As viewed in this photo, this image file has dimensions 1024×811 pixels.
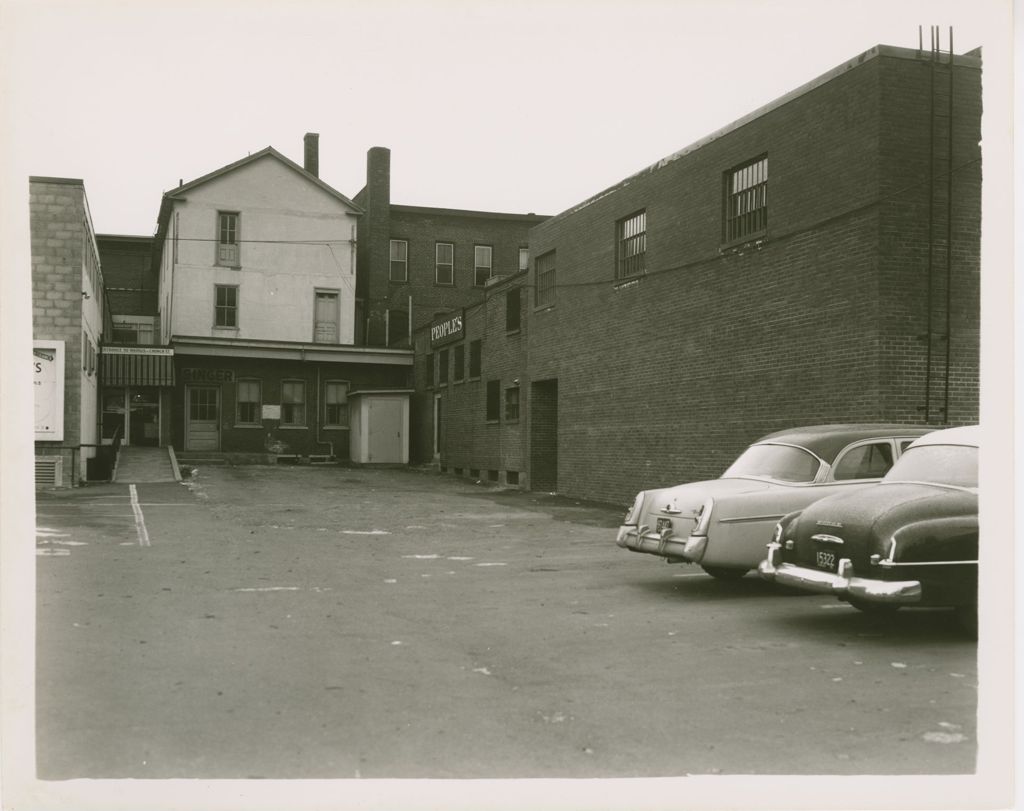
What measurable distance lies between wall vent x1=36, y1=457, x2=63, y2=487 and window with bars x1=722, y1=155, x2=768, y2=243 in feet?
43.4

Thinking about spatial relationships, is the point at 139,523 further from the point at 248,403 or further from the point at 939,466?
the point at 248,403

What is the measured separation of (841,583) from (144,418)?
31.6 metres

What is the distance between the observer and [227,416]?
35.6 metres

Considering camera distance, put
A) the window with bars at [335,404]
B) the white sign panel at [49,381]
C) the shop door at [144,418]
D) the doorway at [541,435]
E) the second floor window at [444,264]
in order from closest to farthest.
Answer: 1. the white sign panel at [49,381]
2. the doorway at [541,435]
3. the shop door at [144,418]
4. the window with bars at [335,404]
5. the second floor window at [444,264]

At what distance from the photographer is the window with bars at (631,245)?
761 inches

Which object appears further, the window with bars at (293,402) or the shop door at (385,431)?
the window with bars at (293,402)

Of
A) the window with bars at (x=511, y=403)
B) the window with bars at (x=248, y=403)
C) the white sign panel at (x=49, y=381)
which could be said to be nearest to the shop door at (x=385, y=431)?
the window with bars at (x=248, y=403)

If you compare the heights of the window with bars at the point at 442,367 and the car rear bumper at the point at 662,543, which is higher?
the window with bars at the point at 442,367

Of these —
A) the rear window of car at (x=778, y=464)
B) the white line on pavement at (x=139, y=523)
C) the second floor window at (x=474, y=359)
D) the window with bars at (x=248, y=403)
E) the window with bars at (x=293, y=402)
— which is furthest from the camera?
the window with bars at (x=293, y=402)

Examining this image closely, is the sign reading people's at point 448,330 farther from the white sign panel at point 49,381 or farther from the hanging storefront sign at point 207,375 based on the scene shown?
the white sign panel at point 49,381

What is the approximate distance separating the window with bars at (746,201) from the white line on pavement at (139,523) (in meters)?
9.74

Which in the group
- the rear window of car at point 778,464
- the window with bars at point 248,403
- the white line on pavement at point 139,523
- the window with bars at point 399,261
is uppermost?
the window with bars at point 399,261

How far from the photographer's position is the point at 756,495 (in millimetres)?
9641

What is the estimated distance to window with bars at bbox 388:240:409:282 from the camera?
4172 cm
